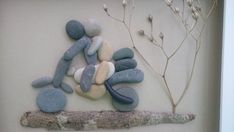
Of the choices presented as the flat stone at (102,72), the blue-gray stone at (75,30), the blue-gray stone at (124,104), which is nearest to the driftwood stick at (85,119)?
the blue-gray stone at (124,104)

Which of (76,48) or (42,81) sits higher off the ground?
(76,48)

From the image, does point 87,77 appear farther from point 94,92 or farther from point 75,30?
point 75,30

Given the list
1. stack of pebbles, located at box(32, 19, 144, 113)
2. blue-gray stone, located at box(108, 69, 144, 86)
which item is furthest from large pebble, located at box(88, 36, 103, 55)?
blue-gray stone, located at box(108, 69, 144, 86)

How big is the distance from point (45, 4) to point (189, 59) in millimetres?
537

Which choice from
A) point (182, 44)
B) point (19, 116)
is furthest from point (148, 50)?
point (19, 116)

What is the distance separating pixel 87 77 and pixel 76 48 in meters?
0.10

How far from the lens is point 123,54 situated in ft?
3.41

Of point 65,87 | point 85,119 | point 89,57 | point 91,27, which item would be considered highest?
point 91,27

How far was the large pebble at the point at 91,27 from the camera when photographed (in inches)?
40.4

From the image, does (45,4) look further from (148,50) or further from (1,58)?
(148,50)

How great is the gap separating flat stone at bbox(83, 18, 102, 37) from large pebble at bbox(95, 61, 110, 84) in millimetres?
106

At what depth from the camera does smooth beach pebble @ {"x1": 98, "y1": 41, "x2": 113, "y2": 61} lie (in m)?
1.03

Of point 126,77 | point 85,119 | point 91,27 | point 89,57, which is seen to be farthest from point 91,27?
point 85,119

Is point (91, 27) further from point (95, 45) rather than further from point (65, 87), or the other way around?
point (65, 87)
